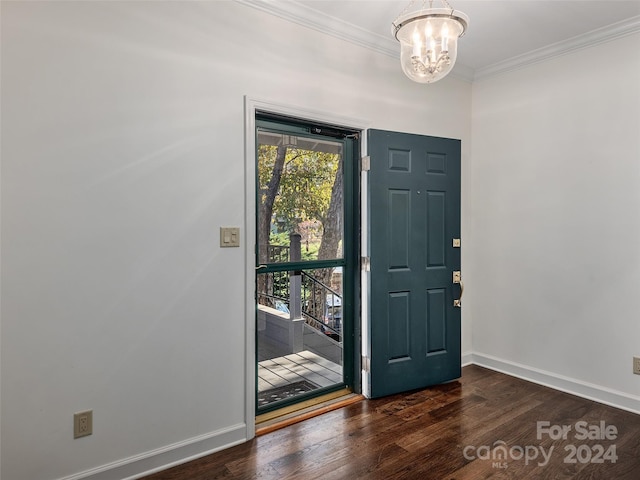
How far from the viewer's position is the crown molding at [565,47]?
2.69 metres

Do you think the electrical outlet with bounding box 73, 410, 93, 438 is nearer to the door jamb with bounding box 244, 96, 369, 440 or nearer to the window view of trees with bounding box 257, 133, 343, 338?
the door jamb with bounding box 244, 96, 369, 440

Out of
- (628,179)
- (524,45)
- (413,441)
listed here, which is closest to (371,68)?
(524,45)

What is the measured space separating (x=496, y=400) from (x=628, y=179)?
5.98 ft

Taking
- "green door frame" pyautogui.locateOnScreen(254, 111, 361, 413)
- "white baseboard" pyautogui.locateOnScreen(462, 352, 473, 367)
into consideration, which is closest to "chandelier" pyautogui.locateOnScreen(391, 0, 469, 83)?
"green door frame" pyautogui.locateOnScreen(254, 111, 361, 413)

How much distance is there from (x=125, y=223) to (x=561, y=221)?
3081 millimetres

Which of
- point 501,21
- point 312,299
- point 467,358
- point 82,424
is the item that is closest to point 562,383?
point 467,358

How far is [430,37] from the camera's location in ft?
5.67

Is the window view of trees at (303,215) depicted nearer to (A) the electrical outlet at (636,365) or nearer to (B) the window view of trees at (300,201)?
(B) the window view of trees at (300,201)

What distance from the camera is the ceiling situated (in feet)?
8.02

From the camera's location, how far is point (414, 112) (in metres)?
3.21

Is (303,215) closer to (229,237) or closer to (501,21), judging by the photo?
(229,237)

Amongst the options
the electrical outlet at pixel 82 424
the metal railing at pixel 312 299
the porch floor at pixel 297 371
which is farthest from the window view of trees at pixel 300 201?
the electrical outlet at pixel 82 424

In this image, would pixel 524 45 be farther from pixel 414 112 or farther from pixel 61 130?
pixel 61 130

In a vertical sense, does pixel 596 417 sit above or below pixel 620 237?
below
